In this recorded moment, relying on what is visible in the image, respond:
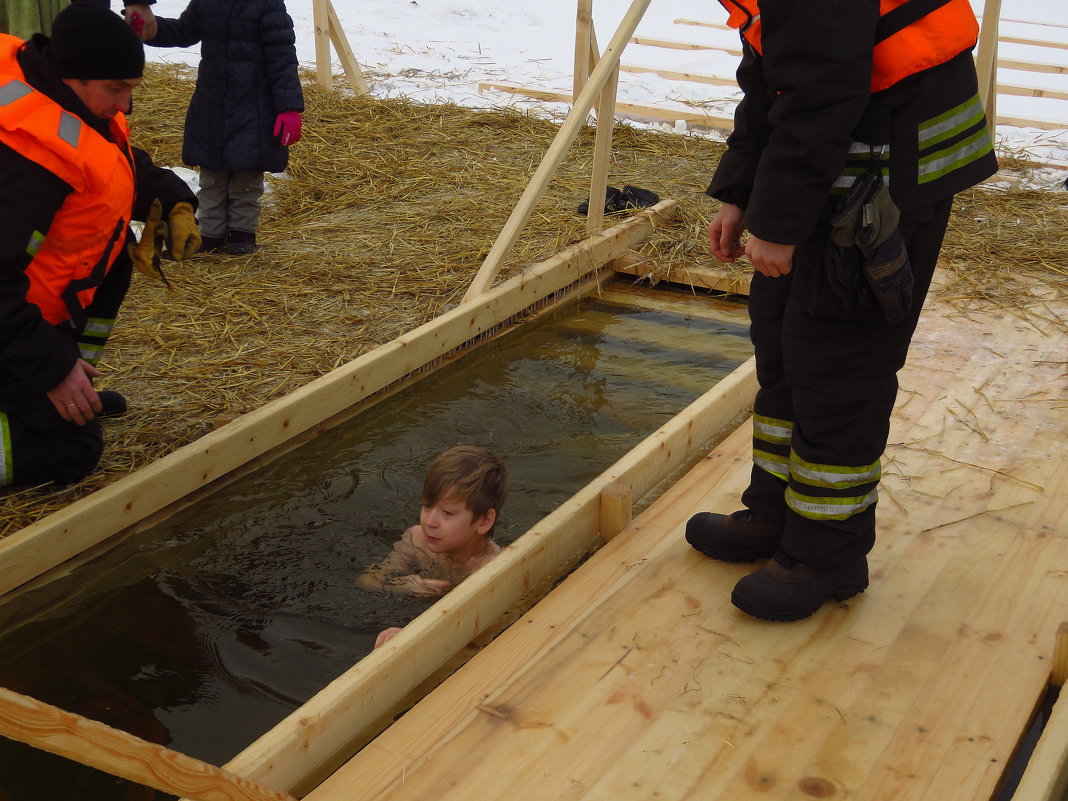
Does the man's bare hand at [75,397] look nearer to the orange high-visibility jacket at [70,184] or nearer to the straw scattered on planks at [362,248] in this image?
the orange high-visibility jacket at [70,184]

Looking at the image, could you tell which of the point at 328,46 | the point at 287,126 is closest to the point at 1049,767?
the point at 287,126

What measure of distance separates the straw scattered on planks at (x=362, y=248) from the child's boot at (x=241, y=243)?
2.2 inches

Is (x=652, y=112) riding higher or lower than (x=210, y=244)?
higher

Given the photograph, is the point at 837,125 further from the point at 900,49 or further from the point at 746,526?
the point at 746,526

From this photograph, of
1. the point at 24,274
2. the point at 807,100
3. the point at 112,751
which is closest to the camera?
the point at 112,751

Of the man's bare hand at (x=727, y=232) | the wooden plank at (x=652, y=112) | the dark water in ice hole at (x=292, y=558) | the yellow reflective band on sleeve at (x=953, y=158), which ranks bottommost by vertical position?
the dark water in ice hole at (x=292, y=558)

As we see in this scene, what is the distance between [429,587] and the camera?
11.6ft

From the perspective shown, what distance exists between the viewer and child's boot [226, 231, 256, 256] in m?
5.79

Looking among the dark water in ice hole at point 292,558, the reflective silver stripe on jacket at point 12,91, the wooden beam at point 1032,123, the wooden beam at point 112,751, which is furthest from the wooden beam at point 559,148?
the wooden beam at point 1032,123

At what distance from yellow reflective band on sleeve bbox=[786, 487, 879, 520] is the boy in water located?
111 centimetres

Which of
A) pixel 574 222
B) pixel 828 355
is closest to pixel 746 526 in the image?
pixel 828 355

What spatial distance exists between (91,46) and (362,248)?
9.40 ft

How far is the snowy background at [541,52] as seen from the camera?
9.77 meters

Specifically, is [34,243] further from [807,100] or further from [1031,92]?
[1031,92]
